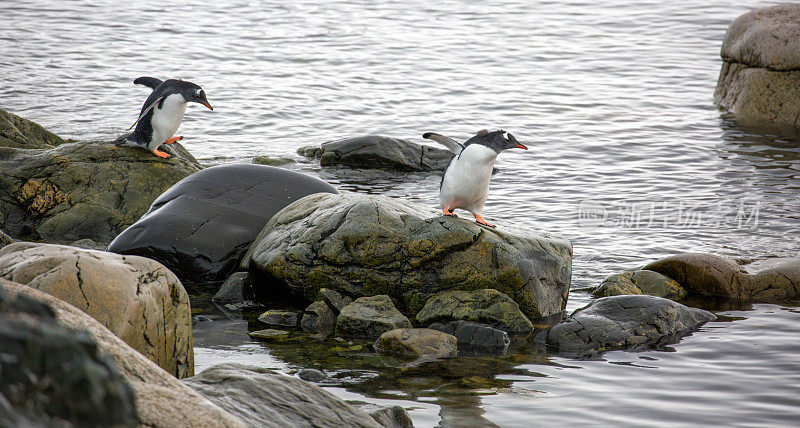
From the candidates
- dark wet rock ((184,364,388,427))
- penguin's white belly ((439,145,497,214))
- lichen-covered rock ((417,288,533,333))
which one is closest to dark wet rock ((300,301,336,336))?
lichen-covered rock ((417,288,533,333))

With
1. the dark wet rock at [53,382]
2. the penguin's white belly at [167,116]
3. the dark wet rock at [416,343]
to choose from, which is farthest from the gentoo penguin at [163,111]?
the dark wet rock at [53,382]

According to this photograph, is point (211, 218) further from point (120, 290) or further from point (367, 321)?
point (120, 290)

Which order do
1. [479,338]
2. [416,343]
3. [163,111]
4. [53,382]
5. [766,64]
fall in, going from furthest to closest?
[766,64], [163,111], [479,338], [416,343], [53,382]

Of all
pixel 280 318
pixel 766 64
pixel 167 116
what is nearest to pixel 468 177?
pixel 280 318

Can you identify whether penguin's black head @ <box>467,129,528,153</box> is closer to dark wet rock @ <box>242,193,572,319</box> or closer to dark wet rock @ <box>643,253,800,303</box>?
dark wet rock @ <box>242,193,572,319</box>

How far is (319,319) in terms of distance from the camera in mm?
6926

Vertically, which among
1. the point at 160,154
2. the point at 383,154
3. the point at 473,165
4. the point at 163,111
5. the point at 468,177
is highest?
the point at 163,111

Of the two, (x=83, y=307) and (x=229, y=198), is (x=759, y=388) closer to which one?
(x=83, y=307)

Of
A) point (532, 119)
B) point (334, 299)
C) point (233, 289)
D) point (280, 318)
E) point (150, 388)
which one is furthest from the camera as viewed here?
point (532, 119)

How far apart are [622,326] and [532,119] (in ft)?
33.6

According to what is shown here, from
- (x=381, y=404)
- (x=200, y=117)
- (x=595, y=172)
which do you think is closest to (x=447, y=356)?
(x=381, y=404)

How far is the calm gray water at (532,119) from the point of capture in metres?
5.84

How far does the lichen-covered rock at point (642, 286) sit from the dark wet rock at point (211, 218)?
3.13 m

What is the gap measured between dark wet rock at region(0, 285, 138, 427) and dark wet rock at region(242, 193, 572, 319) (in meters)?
5.17
